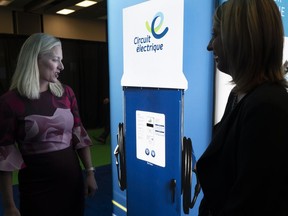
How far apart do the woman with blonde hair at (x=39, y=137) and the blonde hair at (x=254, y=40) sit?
0.94m

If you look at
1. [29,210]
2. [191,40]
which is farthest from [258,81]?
[29,210]

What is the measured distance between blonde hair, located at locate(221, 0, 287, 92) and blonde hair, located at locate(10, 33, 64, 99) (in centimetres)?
94

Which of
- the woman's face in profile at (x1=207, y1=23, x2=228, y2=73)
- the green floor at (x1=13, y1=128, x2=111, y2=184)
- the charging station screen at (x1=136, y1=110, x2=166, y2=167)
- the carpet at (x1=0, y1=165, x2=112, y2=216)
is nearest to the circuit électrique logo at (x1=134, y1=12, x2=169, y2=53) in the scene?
the charging station screen at (x1=136, y1=110, x2=166, y2=167)

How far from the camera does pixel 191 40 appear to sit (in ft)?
4.81

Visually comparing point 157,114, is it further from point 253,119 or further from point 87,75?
point 87,75

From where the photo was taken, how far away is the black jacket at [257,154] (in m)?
0.69

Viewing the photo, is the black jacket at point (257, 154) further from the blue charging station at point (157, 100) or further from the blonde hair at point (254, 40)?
the blue charging station at point (157, 100)

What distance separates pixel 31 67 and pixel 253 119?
1.08m

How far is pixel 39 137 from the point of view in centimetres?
139

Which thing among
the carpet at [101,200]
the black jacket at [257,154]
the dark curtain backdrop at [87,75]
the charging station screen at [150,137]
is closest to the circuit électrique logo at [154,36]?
the charging station screen at [150,137]

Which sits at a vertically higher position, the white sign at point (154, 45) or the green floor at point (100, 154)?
the white sign at point (154, 45)

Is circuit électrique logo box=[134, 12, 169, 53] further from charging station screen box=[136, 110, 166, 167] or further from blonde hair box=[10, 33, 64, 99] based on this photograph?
blonde hair box=[10, 33, 64, 99]

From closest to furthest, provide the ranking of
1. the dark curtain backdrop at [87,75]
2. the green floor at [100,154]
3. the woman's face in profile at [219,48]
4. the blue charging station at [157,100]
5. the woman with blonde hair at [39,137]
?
the woman's face in profile at [219,48], the woman with blonde hair at [39,137], the blue charging station at [157,100], the green floor at [100,154], the dark curtain backdrop at [87,75]

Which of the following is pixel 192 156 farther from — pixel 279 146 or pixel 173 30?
pixel 279 146
